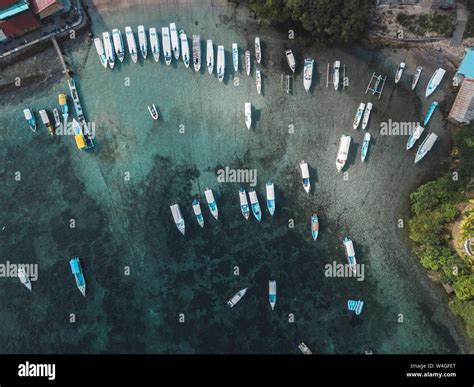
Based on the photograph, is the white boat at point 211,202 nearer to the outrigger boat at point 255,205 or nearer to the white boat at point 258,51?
the outrigger boat at point 255,205

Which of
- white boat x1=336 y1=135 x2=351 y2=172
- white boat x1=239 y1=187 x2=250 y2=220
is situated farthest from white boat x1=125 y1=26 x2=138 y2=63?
white boat x1=336 y1=135 x2=351 y2=172

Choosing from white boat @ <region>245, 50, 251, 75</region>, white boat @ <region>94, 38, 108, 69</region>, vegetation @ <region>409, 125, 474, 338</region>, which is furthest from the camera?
white boat @ <region>245, 50, 251, 75</region>

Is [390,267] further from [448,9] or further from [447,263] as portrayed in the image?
[448,9]

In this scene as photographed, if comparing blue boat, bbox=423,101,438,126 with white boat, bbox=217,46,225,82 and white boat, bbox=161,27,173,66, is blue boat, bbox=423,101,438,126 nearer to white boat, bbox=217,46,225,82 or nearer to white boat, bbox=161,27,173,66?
white boat, bbox=217,46,225,82

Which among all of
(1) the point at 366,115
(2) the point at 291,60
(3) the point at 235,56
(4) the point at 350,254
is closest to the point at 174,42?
(3) the point at 235,56

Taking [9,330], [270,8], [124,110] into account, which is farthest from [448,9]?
[9,330]

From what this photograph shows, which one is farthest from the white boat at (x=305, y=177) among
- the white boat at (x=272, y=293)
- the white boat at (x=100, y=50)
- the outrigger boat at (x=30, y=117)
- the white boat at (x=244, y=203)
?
the outrigger boat at (x=30, y=117)

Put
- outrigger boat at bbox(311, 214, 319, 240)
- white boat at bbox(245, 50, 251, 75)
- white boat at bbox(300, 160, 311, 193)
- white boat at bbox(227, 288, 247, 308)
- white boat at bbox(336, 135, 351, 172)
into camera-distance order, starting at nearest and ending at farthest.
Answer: white boat at bbox(227, 288, 247, 308) < outrigger boat at bbox(311, 214, 319, 240) < white boat at bbox(300, 160, 311, 193) < white boat at bbox(336, 135, 351, 172) < white boat at bbox(245, 50, 251, 75)
